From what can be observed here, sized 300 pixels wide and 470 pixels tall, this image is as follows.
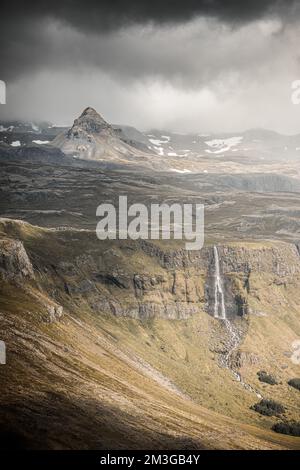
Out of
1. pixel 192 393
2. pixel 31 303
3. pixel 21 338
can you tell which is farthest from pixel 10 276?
pixel 192 393

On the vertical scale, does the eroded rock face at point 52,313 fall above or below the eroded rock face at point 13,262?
below

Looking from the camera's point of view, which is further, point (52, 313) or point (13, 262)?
point (13, 262)

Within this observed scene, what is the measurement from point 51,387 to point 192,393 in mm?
95391

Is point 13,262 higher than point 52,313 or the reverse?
higher

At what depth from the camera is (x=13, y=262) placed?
183 meters

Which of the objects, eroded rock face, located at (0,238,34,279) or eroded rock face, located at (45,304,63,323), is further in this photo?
eroded rock face, located at (0,238,34,279)

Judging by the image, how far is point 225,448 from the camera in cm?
11138

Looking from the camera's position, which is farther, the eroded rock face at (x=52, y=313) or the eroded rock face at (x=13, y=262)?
the eroded rock face at (x=13, y=262)

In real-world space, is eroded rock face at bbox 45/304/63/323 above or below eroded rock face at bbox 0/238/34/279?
below

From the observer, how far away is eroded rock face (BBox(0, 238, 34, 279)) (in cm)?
17845

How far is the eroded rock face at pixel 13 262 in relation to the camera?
178450 millimetres
